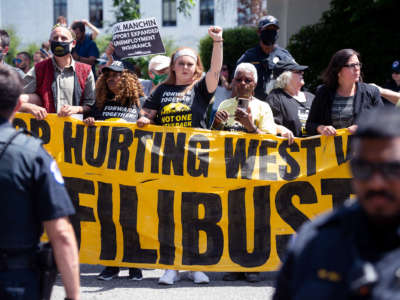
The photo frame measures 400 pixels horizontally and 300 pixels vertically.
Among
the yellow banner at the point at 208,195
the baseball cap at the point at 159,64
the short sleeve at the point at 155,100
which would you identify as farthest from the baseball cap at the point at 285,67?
the short sleeve at the point at 155,100

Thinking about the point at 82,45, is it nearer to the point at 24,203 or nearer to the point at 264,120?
the point at 264,120

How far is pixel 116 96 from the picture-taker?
629cm

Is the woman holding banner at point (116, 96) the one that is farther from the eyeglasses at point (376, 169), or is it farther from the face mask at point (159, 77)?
the eyeglasses at point (376, 169)

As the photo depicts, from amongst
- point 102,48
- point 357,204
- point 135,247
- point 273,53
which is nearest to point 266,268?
point 135,247

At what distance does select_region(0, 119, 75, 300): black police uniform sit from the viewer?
8.86ft

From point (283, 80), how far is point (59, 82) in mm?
2314

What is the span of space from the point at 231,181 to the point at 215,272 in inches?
41.1

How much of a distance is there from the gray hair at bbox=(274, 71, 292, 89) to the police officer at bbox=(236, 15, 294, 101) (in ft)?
1.33

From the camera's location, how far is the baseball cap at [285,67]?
7104 millimetres

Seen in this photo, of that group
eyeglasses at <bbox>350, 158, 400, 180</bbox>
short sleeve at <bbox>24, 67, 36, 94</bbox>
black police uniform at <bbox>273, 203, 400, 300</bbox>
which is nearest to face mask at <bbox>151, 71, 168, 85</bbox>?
short sleeve at <bbox>24, 67, 36, 94</bbox>

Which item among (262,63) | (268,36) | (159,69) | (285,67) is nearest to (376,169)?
(285,67)

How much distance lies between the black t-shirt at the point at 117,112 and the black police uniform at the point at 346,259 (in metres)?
4.47

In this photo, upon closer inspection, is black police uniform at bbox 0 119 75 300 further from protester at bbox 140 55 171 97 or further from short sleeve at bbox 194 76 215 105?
protester at bbox 140 55 171 97

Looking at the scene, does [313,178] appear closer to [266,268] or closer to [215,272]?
[266,268]
